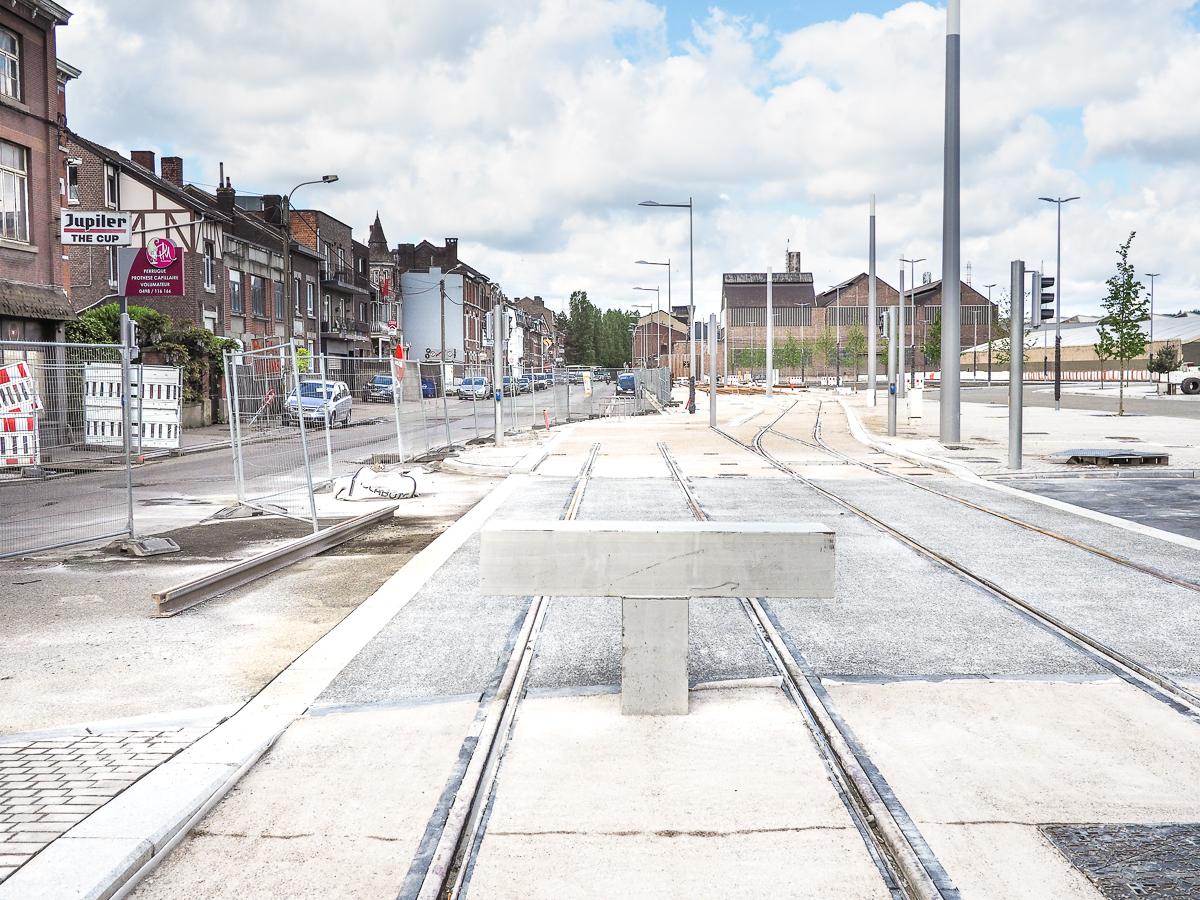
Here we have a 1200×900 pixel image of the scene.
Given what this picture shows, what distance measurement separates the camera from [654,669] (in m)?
5.42

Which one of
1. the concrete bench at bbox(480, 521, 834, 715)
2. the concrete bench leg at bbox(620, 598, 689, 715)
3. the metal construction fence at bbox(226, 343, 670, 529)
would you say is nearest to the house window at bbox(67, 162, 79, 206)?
the metal construction fence at bbox(226, 343, 670, 529)

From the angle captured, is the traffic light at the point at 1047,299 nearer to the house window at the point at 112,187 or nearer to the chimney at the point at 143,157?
the house window at the point at 112,187

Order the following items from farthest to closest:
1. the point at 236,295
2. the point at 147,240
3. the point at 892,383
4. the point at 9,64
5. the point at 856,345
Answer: the point at 856,345 → the point at 236,295 → the point at 147,240 → the point at 892,383 → the point at 9,64

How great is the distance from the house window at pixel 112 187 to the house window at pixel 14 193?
14468 millimetres

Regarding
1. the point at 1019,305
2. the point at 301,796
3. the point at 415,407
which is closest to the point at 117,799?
the point at 301,796

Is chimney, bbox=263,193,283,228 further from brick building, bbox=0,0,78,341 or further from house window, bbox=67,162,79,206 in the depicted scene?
brick building, bbox=0,0,78,341

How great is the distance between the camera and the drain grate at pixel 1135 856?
3.61 meters

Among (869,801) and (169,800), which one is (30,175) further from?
(869,801)

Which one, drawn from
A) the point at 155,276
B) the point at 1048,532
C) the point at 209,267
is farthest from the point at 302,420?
the point at 209,267

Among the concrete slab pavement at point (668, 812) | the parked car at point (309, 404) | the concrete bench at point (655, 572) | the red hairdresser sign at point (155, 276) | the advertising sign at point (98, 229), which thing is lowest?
the concrete slab pavement at point (668, 812)

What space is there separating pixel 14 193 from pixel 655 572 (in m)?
27.9

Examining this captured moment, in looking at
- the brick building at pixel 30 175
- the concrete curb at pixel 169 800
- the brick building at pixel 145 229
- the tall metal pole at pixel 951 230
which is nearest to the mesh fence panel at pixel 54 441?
the concrete curb at pixel 169 800

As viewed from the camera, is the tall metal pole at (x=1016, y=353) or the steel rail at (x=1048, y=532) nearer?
the steel rail at (x=1048, y=532)

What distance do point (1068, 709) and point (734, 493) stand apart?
1001cm
